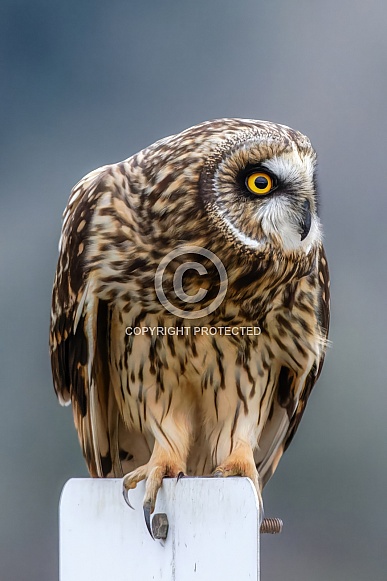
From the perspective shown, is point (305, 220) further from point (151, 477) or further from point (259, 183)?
point (151, 477)

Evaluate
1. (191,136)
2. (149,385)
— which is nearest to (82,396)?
(149,385)

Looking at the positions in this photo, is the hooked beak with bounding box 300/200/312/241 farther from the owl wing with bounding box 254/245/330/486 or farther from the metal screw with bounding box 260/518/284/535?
the metal screw with bounding box 260/518/284/535

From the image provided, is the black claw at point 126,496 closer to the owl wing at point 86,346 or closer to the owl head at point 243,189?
the owl wing at point 86,346

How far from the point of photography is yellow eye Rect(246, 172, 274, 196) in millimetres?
1891

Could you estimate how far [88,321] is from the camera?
2111 mm

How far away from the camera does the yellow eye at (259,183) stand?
1891 millimetres

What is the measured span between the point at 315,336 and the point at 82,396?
562 millimetres

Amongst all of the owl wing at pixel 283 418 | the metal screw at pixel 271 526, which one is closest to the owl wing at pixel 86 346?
the owl wing at pixel 283 418

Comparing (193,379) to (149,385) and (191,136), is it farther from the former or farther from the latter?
(191,136)

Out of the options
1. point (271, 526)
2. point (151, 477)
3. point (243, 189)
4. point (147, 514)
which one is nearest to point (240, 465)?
point (151, 477)

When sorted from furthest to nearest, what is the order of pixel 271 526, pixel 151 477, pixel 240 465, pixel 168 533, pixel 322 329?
1. pixel 322 329
2. pixel 240 465
3. pixel 151 477
4. pixel 271 526
5. pixel 168 533

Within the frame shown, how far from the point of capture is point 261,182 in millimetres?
1897

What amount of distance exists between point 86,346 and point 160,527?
2.20 ft

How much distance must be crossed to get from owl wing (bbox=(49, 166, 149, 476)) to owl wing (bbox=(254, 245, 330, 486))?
30 cm
